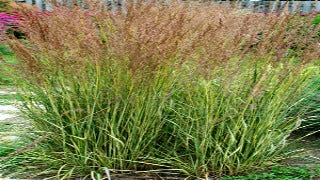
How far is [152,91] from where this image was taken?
293cm

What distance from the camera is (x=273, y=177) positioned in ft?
9.82

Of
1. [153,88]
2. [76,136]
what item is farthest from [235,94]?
[76,136]

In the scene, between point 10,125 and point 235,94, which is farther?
point 10,125

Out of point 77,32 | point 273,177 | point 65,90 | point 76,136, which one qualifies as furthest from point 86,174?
point 273,177

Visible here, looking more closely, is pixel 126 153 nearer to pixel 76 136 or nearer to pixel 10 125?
pixel 76 136

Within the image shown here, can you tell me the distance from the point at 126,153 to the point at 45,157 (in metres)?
0.56

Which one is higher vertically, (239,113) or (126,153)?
(239,113)

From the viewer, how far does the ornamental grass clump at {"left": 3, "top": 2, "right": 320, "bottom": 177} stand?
2879mm

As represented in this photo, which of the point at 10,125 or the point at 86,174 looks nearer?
the point at 86,174

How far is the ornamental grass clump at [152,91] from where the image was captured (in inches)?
113

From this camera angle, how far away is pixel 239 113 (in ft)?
9.72

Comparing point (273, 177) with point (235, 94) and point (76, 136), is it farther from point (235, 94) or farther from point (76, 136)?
point (76, 136)

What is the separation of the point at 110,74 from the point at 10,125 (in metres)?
1.45

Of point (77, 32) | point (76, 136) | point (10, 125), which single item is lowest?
point (10, 125)
